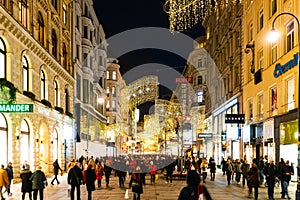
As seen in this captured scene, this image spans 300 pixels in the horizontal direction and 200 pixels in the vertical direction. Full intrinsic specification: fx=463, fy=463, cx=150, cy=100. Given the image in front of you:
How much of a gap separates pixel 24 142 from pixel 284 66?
57.4 feet

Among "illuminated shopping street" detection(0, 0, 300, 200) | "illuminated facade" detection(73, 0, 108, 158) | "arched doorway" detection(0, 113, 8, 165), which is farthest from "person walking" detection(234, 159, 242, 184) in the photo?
"illuminated facade" detection(73, 0, 108, 158)

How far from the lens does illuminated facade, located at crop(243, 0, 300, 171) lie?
92.1ft

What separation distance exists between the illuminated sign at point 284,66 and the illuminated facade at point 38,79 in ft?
49.5

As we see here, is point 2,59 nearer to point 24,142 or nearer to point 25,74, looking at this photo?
point 25,74

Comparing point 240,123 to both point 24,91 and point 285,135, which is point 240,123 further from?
point 24,91

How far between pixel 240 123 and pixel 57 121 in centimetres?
1627

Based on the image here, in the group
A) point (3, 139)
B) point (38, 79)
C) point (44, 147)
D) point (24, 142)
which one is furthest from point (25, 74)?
point (44, 147)

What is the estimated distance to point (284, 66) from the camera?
2909cm

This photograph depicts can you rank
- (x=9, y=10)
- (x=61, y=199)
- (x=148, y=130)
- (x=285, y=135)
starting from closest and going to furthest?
(x=61, y=199) → (x=9, y=10) → (x=285, y=135) → (x=148, y=130)

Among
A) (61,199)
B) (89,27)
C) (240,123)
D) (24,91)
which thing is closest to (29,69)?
(24,91)

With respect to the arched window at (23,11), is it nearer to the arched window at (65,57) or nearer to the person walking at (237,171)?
the arched window at (65,57)

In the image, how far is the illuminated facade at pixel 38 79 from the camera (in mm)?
26500

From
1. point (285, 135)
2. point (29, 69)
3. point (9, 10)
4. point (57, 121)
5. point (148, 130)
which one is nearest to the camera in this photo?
point (9, 10)

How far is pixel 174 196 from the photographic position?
22766 mm
